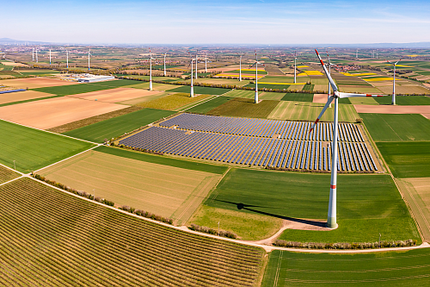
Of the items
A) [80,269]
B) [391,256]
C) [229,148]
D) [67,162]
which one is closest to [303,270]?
[391,256]

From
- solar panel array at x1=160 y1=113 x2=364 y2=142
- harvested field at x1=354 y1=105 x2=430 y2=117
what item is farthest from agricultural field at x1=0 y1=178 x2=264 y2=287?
harvested field at x1=354 y1=105 x2=430 y2=117

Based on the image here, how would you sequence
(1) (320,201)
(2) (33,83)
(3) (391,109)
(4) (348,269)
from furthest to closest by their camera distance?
1. (2) (33,83)
2. (3) (391,109)
3. (1) (320,201)
4. (4) (348,269)

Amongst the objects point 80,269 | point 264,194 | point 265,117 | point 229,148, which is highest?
point 265,117

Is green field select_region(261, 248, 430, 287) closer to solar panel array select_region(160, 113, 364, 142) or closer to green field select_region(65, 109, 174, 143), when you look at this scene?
solar panel array select_region(160, 113, 364, 142)

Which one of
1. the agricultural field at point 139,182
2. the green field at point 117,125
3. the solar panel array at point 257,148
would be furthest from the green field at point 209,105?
the agricultural field at point 139,182

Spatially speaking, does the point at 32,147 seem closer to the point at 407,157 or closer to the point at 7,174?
the point at 7,174

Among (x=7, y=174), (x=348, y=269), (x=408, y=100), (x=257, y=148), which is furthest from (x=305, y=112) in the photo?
(x=7, y=174)

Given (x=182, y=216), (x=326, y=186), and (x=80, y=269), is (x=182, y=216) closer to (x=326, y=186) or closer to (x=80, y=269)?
Result: (x=80, y=269)
